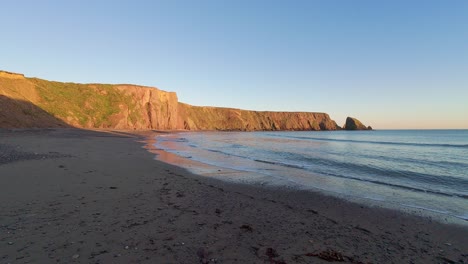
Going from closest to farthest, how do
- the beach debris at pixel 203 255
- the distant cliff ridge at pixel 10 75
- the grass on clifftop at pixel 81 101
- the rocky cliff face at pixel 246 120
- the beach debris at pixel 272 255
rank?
the beach debris at pixel 203 255
the beach debris at pixel 272 255
the distant cliff ridge at pixel 10 75
the grass on clifftop at pixel 81 101
the rocky cliff face at pixel 246 120

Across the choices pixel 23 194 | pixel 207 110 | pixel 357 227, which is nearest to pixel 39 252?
pixel 23 194

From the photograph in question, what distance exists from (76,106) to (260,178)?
60.1m

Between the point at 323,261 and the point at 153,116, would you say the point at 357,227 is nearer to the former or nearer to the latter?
the point at 323,261

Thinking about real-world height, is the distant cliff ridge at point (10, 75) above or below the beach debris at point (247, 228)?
above

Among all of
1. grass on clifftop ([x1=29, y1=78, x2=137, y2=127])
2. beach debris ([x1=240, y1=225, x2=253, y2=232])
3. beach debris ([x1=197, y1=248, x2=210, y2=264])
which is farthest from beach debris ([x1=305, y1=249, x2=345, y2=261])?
grass on clifftop ([x1=29, y1=78, x2=137, y2=127])

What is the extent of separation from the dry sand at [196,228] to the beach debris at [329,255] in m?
0.02

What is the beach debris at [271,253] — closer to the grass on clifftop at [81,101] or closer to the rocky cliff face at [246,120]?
the grass on clifftop at [81,101]

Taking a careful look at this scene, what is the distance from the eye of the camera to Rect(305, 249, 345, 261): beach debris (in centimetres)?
381

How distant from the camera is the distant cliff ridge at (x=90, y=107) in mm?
38594

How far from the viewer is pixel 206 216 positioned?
216 inches

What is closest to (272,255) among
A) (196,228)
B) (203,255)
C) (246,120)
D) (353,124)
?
(203,255)

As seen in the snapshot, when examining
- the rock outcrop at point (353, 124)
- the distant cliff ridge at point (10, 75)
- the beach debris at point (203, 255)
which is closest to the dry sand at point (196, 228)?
the beach debris at point (203, 255)

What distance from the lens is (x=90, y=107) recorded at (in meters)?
61.2

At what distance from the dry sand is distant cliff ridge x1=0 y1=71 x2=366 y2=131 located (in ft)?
121
